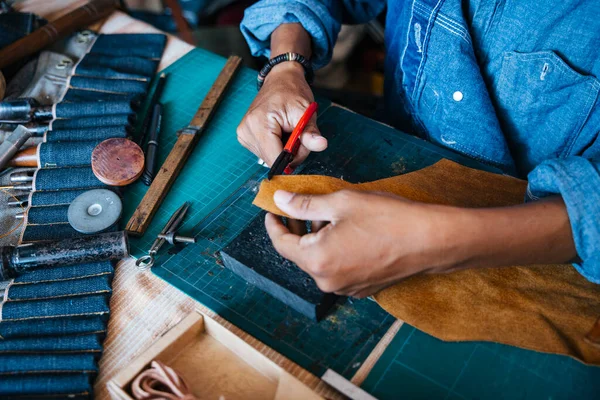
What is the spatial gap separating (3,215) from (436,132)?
5.21 ft

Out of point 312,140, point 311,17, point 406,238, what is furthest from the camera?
point 311,17

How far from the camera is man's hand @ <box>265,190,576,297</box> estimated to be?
1.05 metres

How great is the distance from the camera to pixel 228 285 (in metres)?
1.36

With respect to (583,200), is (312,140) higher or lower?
lower

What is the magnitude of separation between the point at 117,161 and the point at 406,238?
1.09 m

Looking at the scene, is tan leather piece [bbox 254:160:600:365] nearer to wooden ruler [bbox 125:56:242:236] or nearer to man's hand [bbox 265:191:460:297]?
man's hand [bbox 265:191:460:297]

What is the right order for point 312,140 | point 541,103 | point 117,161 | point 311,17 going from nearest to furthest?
point 312,140, point 541,103, point 117,161, point 311,17

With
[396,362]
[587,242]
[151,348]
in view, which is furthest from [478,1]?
[151,348]

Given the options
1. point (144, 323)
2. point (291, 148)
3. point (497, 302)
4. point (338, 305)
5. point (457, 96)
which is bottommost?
point (144, 323)

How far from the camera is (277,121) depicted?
1515 millimetres

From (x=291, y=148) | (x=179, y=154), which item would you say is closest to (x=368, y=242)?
(x=291, y=148)

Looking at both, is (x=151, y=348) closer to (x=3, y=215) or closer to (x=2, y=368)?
(x=2, y=368)

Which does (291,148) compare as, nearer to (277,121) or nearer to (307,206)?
(277,121)

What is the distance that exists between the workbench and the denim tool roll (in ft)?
0.23
